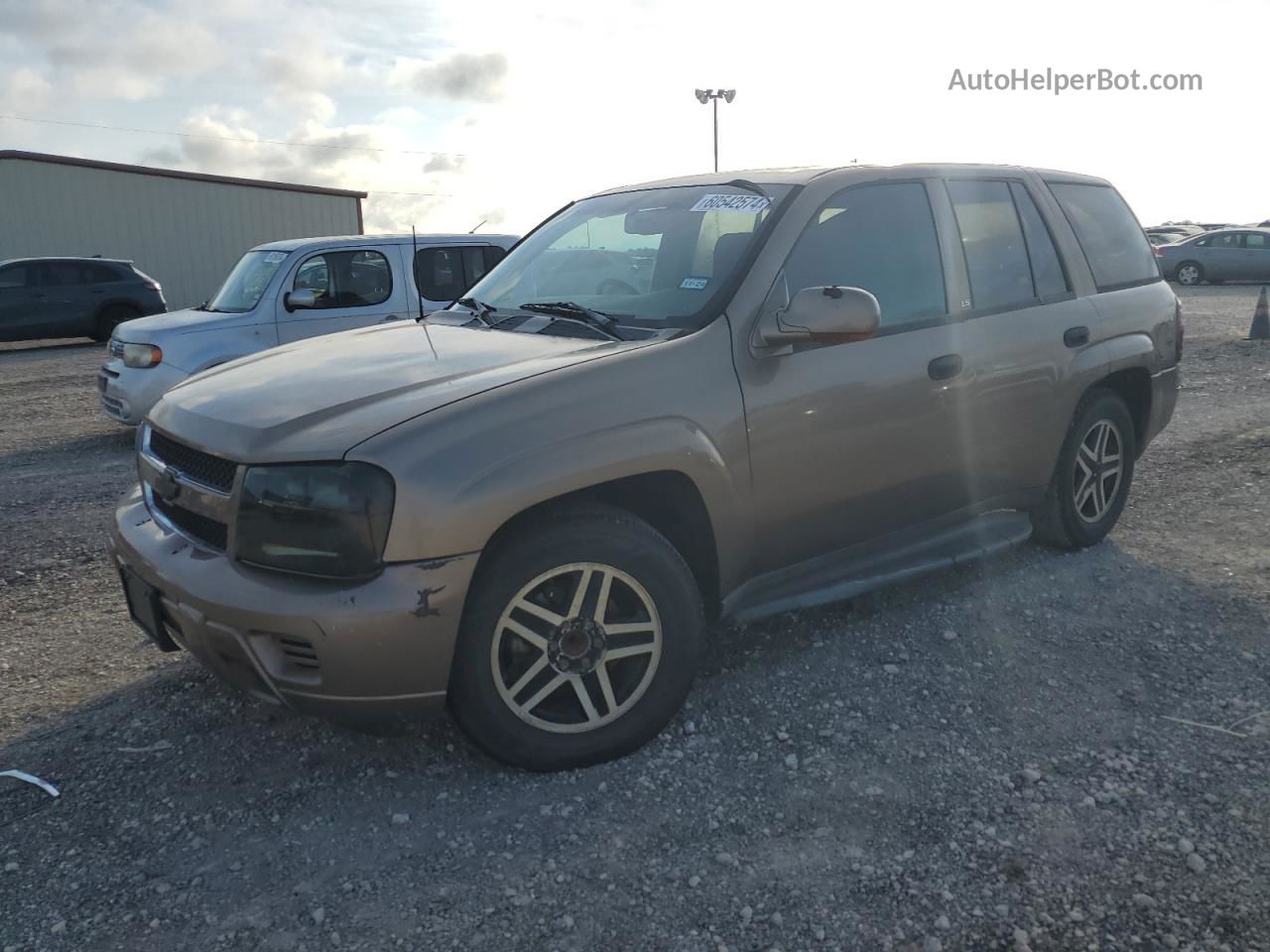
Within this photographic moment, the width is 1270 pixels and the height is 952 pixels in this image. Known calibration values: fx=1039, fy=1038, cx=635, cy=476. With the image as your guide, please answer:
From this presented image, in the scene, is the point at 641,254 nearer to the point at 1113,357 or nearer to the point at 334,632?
the point at 334,632

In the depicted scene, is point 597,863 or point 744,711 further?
point 744,711

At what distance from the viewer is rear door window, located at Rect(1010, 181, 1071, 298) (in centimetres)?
459

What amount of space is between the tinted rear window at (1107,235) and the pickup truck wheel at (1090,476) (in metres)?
0.59

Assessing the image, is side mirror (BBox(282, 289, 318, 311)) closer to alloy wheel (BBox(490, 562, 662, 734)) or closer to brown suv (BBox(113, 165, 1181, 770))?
brown suv (BBox(113, 165, 1181, 770))

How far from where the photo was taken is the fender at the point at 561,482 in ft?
9.00

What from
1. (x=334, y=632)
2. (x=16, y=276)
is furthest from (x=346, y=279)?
(x=16, y=276)

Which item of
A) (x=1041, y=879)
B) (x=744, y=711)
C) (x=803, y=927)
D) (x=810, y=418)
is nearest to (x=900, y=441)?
(x=810, y=418)

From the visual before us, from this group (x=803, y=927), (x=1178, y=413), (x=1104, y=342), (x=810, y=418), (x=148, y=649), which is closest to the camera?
(x=803, y=927)

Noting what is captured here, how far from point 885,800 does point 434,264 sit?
726 centimetres

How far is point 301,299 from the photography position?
824cm

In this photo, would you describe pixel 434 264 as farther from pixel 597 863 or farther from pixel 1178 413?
pixel 597 863

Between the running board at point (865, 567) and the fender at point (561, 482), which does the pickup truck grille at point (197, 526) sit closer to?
the fender at point (561, 482)

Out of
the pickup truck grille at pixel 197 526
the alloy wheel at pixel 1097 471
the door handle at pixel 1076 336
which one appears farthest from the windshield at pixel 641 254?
the alloy wheel at pixel 1097 471

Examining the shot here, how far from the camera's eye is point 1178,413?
8.97m
